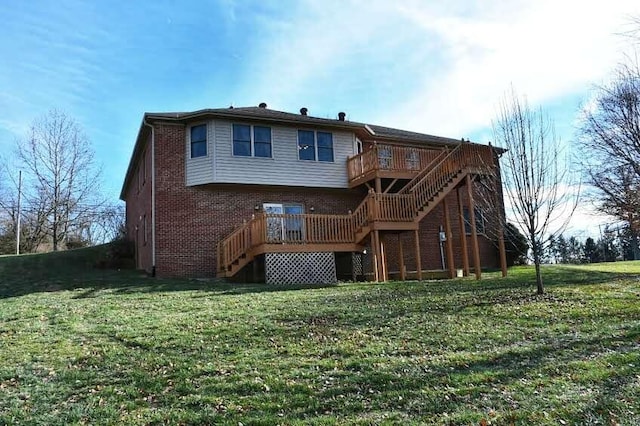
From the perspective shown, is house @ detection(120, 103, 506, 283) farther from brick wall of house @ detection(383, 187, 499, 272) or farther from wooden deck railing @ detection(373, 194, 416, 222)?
brick wall of house @ detection(383, 187, 499, 272)

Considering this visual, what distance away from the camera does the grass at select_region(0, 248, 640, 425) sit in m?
4.14

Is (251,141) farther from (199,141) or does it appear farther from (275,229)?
(275,229)

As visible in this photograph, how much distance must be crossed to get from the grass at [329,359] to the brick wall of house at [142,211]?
7.49 m

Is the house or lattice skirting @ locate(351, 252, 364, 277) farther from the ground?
the house

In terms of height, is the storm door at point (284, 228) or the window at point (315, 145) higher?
the window at point (315, 145)

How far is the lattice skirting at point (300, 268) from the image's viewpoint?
14469 millimetres

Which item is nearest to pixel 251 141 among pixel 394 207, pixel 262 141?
pixel 262 141

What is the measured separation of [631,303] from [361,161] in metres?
11.0

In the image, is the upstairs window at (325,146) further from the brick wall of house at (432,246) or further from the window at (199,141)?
the window at (199,141)

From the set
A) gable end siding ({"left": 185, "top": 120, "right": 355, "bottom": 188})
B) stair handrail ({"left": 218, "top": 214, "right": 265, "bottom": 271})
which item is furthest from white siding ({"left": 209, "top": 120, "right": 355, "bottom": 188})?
stair handrail ({"left": 218, "top": 214, "right": 265, "bottom": 271})

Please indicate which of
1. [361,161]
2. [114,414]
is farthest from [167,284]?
[114,414]

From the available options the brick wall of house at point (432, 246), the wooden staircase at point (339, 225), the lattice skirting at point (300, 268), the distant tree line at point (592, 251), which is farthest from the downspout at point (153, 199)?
the distant tree line at point (592, 251)

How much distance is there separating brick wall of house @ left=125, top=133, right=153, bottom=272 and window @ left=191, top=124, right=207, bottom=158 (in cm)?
193

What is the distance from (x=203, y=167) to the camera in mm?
16562
